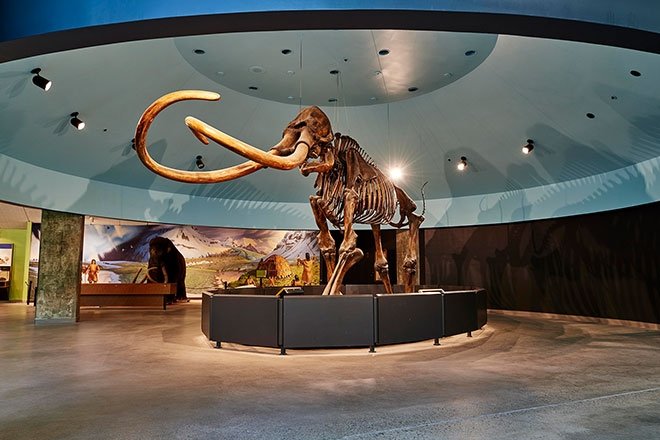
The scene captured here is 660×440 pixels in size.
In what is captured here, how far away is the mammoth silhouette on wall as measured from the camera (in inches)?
737

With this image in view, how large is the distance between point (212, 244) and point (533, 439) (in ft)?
58.6

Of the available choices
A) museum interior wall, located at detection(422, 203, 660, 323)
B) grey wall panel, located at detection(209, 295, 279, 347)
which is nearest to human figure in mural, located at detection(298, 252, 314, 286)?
museum interior wall, located at detection(422, 203, 660, 323)

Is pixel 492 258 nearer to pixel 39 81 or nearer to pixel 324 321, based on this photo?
pixel 324 321

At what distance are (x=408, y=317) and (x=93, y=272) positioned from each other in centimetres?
1647

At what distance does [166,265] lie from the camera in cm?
1897

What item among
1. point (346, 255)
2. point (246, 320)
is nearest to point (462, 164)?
point (346, 255)

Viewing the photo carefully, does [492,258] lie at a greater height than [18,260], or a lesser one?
lesser

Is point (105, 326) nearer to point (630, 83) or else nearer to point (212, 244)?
point (212, 244)

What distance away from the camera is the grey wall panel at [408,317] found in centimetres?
773

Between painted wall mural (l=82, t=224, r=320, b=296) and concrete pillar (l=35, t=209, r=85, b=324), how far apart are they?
7.85 metres

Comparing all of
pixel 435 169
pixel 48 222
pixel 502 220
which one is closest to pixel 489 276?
pixel 502 220

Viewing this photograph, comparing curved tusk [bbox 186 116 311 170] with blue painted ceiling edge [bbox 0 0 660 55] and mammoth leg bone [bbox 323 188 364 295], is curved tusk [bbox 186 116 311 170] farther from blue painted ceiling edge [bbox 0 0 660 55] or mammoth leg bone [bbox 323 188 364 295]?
mammoth leg bone [bbox 323 188 364 295]

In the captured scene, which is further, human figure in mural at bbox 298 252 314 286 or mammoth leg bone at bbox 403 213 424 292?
human figure in mural at bbox 298 252 314 286

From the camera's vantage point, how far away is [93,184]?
1321 centimetres
